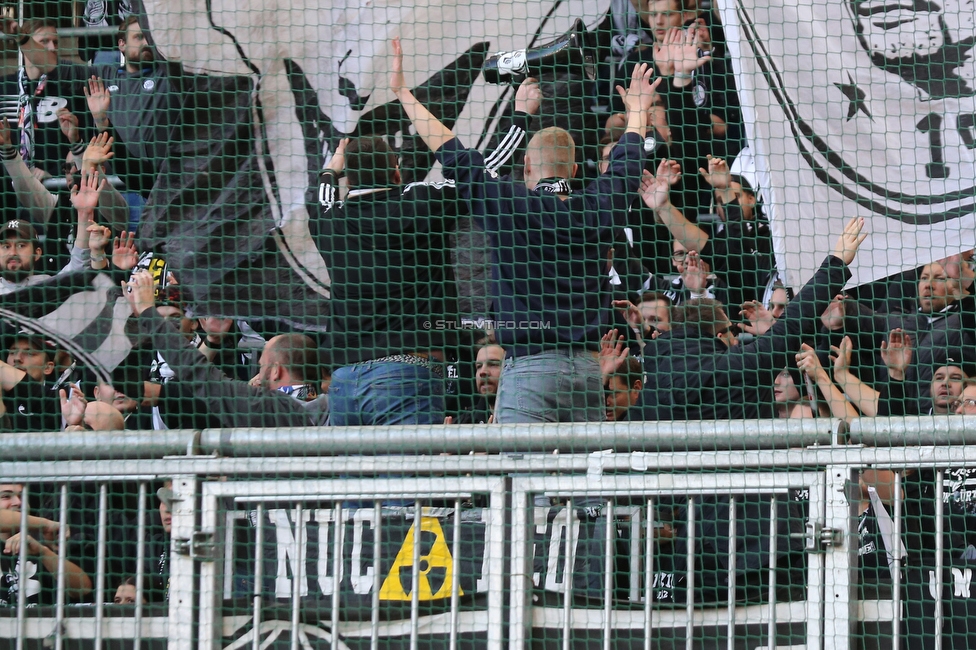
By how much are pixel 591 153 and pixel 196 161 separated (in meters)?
1.73

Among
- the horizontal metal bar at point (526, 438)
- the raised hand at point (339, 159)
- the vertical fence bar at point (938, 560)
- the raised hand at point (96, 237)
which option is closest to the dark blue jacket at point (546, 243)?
the raised hand at point (339, 159)

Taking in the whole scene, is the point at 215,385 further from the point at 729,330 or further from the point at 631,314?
the point at 729,330

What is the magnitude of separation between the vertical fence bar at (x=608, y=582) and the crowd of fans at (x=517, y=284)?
2.25 ft

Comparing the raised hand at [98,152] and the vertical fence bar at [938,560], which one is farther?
the raised hand at [98,152]

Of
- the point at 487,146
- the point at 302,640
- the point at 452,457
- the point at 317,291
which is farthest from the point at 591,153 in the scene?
the point at 302,640

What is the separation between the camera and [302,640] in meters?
3.76

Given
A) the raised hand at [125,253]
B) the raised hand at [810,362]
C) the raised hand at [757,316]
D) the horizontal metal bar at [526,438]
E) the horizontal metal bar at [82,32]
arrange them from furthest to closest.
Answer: the horizontal metal bar at [82,32] → the raised hand at [125,253] → the raised hand at [757,316] → the raised hand at [810,362] → the horizontal metal bar at [526,438]

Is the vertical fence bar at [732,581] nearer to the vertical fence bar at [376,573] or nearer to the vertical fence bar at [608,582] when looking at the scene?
the vertical fence bar at [608,582]

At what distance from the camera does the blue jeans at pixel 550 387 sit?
4316 mm

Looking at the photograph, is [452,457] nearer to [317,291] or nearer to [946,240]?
[317,291]

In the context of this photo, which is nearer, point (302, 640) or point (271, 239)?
point (302, 640)

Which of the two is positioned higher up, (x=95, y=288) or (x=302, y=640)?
(x=95, y=288)

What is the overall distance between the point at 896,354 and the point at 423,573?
2.21m

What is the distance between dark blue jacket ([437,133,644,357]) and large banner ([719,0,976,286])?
0.80 meters
